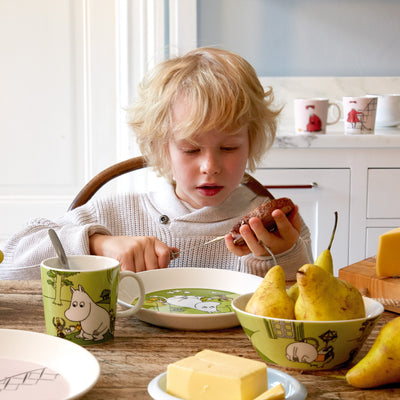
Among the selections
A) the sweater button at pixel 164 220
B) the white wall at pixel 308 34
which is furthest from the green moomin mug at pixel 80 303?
the white wall at pixel 308 34

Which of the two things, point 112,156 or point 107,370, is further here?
point 112,156

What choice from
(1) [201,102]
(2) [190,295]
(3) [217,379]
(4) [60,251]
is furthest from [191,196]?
(3) [217,379]

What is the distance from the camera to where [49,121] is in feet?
9.73

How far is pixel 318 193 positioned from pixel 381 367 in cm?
168

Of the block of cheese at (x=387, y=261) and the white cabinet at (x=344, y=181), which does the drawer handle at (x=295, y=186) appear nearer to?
the white cabinet at (x=344, y=181)

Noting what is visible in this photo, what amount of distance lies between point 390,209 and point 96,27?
60.1 inches

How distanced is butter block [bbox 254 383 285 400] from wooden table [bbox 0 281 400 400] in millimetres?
71

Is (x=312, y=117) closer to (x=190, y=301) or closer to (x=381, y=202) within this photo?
(x=381, y=202)

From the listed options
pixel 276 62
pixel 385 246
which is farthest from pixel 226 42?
pixel 385 246

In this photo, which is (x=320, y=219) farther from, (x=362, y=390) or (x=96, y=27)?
(x=362, y=390)

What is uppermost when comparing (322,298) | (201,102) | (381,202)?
(201,102)

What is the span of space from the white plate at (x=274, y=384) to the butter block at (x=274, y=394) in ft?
0.08

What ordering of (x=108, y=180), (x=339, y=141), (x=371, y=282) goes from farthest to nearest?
1. (x=339, y=141)
2. (x=108, y=180)
3. (x=371, y=282)

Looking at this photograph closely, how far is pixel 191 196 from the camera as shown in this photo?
4.61ft
